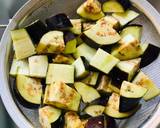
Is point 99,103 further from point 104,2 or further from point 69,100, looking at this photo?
point 104,2

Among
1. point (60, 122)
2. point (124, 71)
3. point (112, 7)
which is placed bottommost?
point (60, 122)

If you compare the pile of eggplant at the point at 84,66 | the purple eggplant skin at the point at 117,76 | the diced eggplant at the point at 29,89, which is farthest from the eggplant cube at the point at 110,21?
the diced eggplant at the point at 29,89

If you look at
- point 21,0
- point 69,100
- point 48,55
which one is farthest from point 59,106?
point 21,0

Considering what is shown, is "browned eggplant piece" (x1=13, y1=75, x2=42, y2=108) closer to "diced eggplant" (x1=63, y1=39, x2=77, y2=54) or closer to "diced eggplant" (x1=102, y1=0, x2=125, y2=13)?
"diced eggplant" (x1=63, y1=39, x2=77, y2=54)

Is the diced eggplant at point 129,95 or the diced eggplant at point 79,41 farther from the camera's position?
the diced eggplant at point 79,41

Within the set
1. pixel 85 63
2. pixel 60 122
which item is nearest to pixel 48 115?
pixel 60 122

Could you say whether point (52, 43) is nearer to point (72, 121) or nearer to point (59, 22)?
point (59, 22)

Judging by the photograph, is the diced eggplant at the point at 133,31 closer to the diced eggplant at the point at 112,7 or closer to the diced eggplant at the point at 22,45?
the diced eggplant at the point at 112,7
